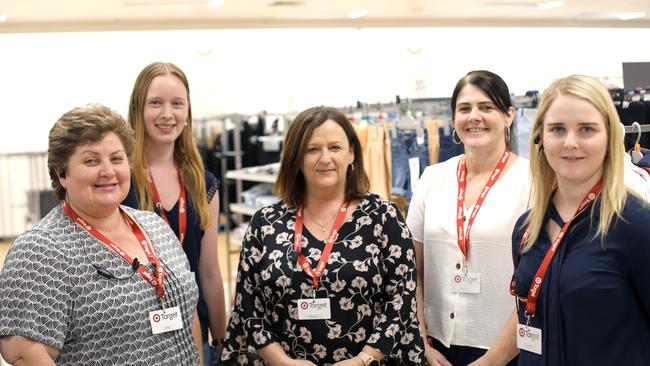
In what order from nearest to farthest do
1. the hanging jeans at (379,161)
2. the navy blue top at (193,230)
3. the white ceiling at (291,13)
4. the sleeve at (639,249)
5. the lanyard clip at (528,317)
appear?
the sleeve at (639,249)
the lanyard clip at (528,317)
the navy blue top at (193,230)
the hanging jeans at (379,161)
the white ceiling at (291,13)

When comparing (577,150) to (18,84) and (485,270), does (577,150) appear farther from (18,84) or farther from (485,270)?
(18,84)

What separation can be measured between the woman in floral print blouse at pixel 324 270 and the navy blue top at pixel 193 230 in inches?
12.9

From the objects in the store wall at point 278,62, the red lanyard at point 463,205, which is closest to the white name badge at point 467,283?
the red lanyard at point 463,205

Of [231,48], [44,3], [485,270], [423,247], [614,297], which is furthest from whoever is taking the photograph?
[231,48]

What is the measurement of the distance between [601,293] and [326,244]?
2.95 feet

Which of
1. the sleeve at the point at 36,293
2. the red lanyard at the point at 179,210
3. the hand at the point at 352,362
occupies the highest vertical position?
the red lanyard at the point at 179,210

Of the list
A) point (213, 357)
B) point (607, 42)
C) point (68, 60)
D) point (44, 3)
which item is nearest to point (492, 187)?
point (213, 357)

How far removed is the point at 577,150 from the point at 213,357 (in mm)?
1725

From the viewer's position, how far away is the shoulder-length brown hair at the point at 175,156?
2.74 meters

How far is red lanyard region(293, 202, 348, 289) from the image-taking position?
2400mm

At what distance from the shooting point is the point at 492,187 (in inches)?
103

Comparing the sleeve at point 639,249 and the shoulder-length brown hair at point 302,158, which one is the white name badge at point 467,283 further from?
the sleeve at point 639,249

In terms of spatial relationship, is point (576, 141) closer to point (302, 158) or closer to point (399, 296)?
point (399, 296)

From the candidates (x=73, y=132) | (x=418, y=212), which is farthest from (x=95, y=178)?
(x=418, y=212)
